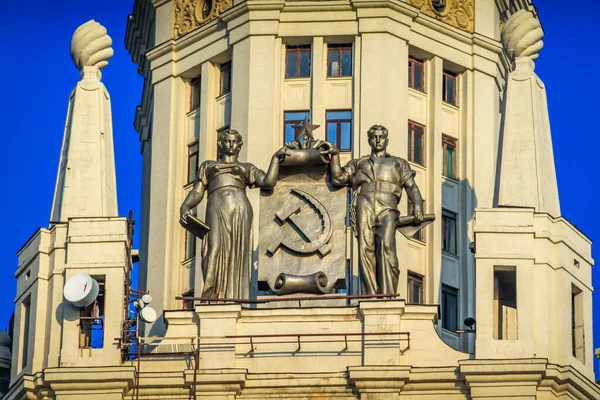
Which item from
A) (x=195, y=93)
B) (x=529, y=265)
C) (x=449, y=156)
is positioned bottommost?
(x=529, y=265)

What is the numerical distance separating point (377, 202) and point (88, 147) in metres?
6.55

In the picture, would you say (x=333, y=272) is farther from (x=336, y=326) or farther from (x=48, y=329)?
(x=48, y=329)

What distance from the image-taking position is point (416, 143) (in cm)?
7362

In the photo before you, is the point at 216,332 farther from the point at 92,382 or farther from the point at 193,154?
the point at 193,154

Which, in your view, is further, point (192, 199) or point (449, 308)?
point (449, 308)

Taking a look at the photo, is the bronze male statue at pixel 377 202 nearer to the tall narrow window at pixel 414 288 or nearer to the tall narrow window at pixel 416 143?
the tall narrow window at pixel 414 288

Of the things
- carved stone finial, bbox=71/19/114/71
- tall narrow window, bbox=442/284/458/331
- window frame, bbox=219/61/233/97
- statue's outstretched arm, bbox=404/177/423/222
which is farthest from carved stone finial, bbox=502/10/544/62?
carved stone finial, bbox=71/19/114/71

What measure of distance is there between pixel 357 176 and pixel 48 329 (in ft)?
23.3

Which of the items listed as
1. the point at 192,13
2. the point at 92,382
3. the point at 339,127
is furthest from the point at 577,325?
the point at 192,13

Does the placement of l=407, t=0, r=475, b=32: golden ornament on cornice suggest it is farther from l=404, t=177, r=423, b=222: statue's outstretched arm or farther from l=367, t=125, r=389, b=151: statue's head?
l=404, t=177, r=423, b=222: statue's outstretched arm

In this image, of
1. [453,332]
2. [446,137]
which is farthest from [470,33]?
[453,332]

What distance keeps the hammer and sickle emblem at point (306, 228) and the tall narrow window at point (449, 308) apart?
7.50 meters

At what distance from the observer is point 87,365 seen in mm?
63406

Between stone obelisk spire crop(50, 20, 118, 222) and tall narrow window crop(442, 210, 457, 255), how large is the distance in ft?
31.6
